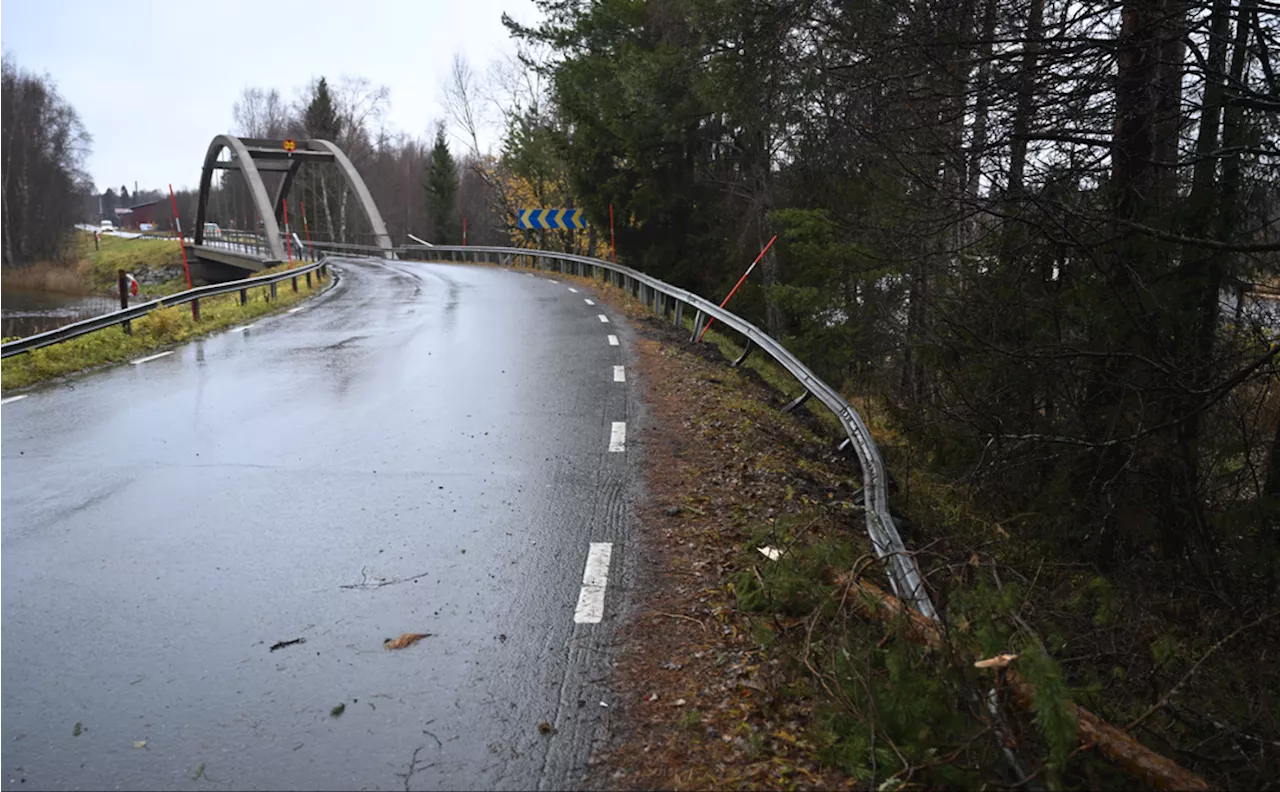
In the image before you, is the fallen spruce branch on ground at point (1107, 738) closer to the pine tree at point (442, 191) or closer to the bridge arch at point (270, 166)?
the bridge arch at point (270, 166)

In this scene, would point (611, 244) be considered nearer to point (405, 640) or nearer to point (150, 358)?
point (150, 358)

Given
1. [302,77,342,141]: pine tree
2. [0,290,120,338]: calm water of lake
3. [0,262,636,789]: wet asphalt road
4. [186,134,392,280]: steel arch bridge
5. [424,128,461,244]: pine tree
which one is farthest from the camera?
[302,77,342,141]: pine tree

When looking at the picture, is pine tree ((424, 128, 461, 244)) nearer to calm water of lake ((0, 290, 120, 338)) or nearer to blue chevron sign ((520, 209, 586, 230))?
calm water of lake ((0, 290, 120, 338))

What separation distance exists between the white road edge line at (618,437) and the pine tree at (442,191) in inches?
2631

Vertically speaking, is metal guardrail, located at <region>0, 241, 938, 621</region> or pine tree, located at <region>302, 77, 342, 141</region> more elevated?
pine tree, located at <region>302, 77, 342, 141</region>

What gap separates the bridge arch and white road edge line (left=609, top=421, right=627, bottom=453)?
39.2 meters

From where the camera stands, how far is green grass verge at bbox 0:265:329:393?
39.1 feet

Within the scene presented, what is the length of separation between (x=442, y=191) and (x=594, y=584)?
71.3m

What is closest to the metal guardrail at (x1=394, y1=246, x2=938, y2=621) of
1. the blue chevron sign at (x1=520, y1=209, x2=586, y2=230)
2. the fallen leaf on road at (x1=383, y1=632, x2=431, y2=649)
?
the fallen leaf on road at (x1=383, y1=632, x2=431, y2=649)

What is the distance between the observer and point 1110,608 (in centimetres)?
531

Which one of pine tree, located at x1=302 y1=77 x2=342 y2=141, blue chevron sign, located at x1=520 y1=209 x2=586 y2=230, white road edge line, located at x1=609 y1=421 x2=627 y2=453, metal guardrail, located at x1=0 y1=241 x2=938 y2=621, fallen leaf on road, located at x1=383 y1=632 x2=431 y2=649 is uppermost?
pine tree, located at x1=302 y1=77 x2=342 y2=141

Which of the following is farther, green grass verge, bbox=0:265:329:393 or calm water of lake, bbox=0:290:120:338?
calm water of lake, bbox=0:290:120:338

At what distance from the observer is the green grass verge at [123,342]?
11.9 metres

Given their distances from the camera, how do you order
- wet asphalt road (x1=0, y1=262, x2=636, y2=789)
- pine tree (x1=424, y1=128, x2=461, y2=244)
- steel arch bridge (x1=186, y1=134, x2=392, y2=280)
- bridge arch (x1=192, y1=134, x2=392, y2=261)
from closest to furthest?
wet asphalt road (x1=0, y1=262, x2=636, y2=789) < steel arch bridge (x1=186, y1=134, x2=392, y2=280) < bridge arch (x1=192, y1=134, x2=392, y2=261) < pine tree (x1=424, y1=128, x2=461, y2=244)
